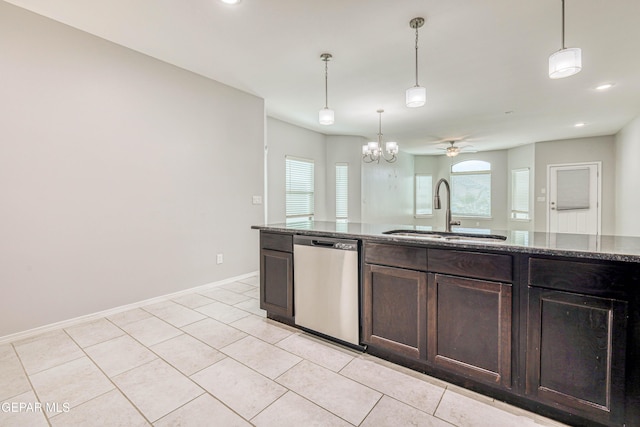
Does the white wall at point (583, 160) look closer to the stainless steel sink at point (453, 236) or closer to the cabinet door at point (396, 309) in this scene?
the stainless steel sink at point (453, 236)

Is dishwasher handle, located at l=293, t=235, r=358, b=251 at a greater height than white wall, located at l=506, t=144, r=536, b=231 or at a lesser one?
lesser

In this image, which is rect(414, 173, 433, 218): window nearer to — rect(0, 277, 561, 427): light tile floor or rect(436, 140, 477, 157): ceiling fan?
rect(436, 140, 477, 157): ceiling fan

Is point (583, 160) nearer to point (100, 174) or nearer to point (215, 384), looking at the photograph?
point (215, 384)

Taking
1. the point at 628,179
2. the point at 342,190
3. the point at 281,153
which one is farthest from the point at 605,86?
the point at 281,153

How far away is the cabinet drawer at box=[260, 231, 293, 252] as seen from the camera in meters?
2.58

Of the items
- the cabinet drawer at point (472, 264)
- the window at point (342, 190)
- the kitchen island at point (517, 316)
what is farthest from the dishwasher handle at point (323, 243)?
the window at point (342, 190)

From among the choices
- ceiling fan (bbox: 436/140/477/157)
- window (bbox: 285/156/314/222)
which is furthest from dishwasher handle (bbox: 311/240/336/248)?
ceiling fan (bbox: 436/140/477/157)

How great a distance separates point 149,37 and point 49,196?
1.75 metres

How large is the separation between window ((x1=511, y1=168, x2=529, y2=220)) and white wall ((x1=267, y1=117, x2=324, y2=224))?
600cm

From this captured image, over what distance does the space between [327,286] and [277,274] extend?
59 cm

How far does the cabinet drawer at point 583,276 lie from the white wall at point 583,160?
7.46 meters

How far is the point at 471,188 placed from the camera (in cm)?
959

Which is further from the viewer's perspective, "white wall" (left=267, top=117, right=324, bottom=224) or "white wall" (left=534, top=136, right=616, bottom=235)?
"white wall" (left=534, top=136, right=616, bottom=235)

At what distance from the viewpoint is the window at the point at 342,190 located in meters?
6.95
